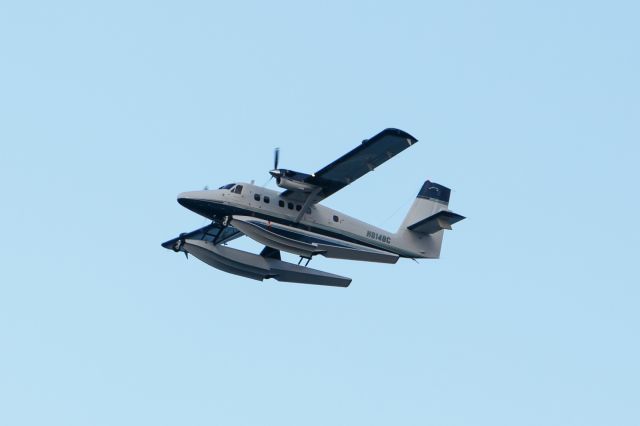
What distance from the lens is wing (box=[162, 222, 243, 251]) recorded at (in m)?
37.1

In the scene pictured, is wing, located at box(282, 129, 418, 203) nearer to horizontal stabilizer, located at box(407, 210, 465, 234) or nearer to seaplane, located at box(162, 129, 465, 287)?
seaplane, located at box(162, 129, 465, 287)

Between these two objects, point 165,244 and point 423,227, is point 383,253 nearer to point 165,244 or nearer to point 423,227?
point 423,227

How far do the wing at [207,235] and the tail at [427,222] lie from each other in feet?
17.8

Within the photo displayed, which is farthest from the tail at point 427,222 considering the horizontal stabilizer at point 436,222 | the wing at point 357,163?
the wing at point 357,163

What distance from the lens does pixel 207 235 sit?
37625 millimetres

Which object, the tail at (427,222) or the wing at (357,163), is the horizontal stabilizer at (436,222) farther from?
the wing at (357,163)

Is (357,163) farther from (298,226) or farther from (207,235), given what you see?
(207,235)

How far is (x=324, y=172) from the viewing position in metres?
34.4

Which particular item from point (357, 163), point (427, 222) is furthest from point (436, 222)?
point (357, 163)

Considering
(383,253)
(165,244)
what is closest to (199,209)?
(165,244)

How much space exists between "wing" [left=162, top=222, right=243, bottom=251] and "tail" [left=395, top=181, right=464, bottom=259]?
5.41 m

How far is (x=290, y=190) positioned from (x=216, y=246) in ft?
10.0

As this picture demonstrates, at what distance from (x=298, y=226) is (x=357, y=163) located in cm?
301

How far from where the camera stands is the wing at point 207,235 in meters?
37.1
